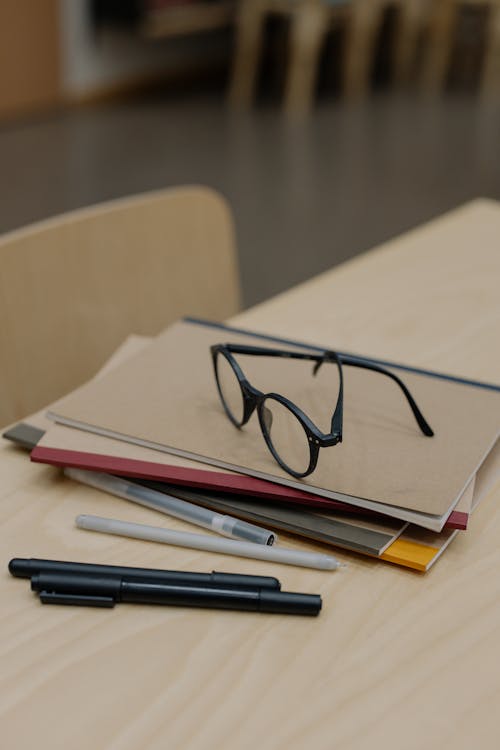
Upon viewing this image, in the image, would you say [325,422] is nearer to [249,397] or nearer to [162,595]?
[249,397]

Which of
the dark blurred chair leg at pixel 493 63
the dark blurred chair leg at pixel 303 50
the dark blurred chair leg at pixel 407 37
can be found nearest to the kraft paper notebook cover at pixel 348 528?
the dark blurred chair leg at pixel 303 50

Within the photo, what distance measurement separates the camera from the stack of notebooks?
61 centimetres

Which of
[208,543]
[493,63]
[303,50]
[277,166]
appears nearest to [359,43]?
[303,50]

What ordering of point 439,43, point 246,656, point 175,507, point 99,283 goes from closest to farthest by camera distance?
point 246,656
point 175,507
point 99,283
point 439,43

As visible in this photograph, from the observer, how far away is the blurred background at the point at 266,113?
3.62 meters

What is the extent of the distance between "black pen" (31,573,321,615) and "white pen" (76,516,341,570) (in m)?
0.04

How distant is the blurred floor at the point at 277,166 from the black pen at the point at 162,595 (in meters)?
2.28

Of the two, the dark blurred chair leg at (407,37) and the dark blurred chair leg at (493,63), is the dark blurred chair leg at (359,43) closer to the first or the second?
the dark blurred chair leg at (407,37)

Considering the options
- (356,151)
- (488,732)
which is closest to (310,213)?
(356,151)

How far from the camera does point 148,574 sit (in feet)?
1.89

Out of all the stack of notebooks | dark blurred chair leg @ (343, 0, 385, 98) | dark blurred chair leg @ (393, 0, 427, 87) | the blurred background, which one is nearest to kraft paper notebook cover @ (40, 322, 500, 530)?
the stack of notebooks

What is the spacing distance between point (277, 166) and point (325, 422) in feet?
11.8

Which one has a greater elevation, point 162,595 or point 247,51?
point 162,595

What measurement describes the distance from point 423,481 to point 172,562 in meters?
0.16
